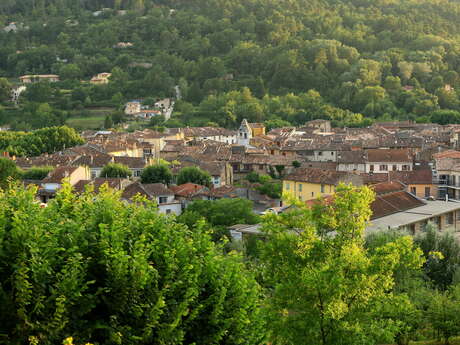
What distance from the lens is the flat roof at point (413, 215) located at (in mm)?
25672

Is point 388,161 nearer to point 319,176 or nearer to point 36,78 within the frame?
point 319,176

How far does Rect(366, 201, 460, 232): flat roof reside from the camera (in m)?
25.7

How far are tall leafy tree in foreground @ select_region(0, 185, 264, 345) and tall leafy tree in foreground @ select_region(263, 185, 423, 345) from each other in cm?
123

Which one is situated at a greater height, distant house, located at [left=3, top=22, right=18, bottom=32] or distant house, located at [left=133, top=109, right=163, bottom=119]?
distant house, located at [left=3, top=22, right=18, bottom=32]

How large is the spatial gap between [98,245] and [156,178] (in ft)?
122

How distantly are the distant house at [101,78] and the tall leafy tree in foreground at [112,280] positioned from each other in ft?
347

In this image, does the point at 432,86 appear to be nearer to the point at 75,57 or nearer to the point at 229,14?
the point at 229,14

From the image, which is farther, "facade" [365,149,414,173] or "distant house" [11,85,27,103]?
"distant house" [11,85,27,103]

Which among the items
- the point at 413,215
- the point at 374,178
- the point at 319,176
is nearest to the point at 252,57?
the point at 374,178

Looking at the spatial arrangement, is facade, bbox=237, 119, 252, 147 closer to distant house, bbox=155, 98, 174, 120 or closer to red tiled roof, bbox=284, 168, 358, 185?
distant house, bbox=155, 98, 174, 120

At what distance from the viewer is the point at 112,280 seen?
8414 mm

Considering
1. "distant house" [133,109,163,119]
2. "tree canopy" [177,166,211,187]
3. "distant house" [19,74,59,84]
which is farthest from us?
"distant house" [19,74,59,84]

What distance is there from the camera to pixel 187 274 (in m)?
9.07

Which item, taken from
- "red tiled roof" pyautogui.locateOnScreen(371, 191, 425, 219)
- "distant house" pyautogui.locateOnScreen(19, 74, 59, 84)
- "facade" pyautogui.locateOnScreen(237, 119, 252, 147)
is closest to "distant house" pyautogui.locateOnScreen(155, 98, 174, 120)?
"facade" pyautogui.locateOnScreen(237, 119, 252, 147)
